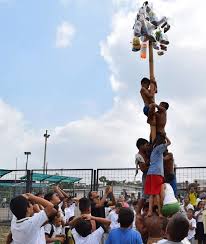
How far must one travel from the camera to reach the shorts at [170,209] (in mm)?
7164

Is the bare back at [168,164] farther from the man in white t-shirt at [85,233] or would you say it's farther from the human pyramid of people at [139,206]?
the man in white t-shirt at [85,233]

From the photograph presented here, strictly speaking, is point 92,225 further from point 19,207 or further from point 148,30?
point 148,30

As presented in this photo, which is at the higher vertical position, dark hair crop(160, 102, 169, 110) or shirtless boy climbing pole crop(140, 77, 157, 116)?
shirtless boy climbing pole crop(140, 77, 157, 116)

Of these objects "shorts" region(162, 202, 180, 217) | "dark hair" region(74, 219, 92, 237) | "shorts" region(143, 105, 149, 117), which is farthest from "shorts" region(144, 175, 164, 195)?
"dark hair" region(74, 219, 92, 237)

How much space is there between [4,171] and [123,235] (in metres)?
12.8

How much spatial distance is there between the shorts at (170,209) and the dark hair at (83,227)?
4.71ft

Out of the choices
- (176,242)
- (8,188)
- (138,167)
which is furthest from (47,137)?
(176,242)

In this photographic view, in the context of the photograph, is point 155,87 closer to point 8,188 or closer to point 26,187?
point 26,187

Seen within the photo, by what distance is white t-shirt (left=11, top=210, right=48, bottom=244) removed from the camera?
490 centimetres

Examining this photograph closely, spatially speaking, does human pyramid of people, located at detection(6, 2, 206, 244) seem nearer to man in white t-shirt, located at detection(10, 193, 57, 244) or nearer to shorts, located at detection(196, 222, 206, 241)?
man in white t-shirt, located at detection(10, 193, 57, 244)

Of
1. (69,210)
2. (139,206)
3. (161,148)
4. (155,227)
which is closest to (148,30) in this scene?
(161,148)

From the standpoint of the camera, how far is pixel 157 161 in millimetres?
7820

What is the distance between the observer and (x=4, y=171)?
17.9 meters

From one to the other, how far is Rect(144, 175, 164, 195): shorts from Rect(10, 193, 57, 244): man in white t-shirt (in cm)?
299
